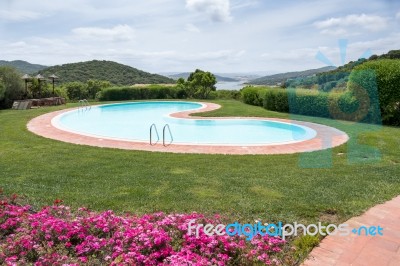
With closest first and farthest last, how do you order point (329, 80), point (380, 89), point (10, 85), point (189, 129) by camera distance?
point (380, 89) < point (189, 129) < point (329, 80) < point (10, 85)

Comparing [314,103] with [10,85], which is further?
[10,85]

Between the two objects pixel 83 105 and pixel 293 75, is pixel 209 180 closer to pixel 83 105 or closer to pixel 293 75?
pixel 293 75

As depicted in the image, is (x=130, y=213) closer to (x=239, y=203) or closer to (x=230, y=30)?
(x=239, y=203)

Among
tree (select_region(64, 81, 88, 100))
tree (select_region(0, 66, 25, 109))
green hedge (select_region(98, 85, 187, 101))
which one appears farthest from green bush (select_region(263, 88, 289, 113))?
tree (select_region(64, 81, 88, 100))

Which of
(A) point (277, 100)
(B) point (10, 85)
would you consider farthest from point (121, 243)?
(B) point (10, 85)

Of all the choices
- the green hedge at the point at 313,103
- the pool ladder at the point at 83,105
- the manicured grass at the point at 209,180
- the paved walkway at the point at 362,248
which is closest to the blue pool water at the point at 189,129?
the pool ladder at the point at 83,105

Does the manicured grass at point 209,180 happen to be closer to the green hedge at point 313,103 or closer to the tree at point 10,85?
the green hedge at point 313,103

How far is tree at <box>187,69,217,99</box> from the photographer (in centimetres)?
2828

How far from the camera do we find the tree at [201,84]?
28281mm

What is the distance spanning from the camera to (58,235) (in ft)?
12.4

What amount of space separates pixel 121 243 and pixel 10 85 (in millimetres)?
20529

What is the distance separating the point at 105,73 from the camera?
54.5 m

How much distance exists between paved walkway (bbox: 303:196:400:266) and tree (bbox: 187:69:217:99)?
24620 millimetres

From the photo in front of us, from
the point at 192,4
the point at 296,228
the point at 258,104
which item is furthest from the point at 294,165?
the point at 258,104
